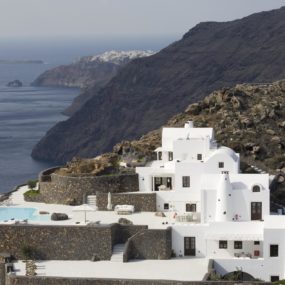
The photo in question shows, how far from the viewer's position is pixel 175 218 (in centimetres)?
4334

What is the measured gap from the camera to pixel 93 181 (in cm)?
4622

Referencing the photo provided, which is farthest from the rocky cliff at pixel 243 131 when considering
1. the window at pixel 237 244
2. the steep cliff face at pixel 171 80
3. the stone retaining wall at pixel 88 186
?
the steep cliff face at pixel 171 80

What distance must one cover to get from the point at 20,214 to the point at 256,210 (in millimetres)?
10853

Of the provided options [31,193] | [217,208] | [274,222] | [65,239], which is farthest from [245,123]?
[65,239]

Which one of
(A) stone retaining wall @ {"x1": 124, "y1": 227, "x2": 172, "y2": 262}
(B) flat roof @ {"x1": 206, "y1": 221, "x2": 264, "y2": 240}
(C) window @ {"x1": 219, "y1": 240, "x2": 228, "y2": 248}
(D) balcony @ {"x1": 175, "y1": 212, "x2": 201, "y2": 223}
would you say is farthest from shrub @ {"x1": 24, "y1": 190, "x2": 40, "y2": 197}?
(C) window @ {"x1": 219, "y1": 240, "x2": 228, "y2": 248}

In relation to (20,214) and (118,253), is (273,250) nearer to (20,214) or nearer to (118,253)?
(118,253)

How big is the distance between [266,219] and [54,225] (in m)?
8.88

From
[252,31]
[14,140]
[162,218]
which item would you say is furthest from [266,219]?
[252,31]

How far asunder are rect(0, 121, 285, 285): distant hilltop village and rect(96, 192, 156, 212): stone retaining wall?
45 millimetres

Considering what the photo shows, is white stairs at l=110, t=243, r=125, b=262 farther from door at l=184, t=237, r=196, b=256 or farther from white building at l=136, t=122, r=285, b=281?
door at l=184, t=237, r=196, b=256

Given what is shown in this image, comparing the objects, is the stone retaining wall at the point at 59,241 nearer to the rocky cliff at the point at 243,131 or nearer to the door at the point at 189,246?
the door at the point at 189,246

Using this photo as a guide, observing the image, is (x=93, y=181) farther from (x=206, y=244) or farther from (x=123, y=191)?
(x=206, y=244)

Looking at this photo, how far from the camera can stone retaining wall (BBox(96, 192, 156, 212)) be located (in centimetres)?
4509

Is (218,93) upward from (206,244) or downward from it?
upward
